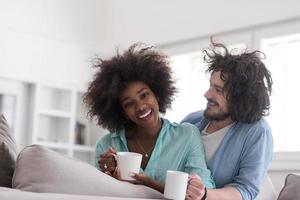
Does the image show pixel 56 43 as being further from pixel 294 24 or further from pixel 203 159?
pixel 203 159

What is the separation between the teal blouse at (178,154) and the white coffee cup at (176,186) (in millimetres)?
440

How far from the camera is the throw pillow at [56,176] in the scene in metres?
1.16

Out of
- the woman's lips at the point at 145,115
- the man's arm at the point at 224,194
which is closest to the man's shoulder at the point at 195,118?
the woman's lips at the point at 145,115

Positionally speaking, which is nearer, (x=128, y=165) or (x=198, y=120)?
(x=128, y=165)

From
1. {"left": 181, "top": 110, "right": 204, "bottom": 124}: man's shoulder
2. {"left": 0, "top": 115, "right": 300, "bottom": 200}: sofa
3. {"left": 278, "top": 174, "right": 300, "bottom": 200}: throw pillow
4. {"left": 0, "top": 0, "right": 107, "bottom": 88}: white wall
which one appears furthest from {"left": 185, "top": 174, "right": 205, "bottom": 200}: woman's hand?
{"left": 0, "top": 0, "right": 107, "bottom": 88}: white wall

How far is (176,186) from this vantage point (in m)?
1.38

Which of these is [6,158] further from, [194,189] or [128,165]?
[194,189]

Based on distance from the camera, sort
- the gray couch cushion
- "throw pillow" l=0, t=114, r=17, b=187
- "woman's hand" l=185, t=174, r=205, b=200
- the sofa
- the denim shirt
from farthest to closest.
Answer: the denim shirt → "woman's hand" l=185, t=174, r=205, b=200 → "throw pillow" l=0, t=114, r=17, b=187 → the sofa → the gray couch cushion

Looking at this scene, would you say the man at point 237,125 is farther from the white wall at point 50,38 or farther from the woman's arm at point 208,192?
the white wall at point 50,38

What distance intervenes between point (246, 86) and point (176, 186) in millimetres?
790

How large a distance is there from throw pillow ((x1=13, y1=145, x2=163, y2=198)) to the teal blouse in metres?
0.68

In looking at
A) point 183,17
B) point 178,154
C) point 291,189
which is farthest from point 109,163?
point 183,17

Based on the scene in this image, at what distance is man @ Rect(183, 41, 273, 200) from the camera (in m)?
1.90

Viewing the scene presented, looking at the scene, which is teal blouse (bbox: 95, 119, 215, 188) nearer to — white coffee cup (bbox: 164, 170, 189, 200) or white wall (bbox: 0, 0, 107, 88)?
white coffee cup (bbox: 164, 170, 189, 200)
